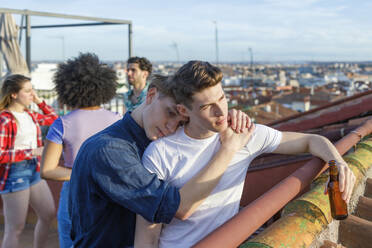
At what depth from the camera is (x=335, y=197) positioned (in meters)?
1.86

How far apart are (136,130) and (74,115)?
3.54ft

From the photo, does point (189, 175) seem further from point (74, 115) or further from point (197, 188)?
point (74, 115)

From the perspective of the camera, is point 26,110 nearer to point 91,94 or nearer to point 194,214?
point 91,94

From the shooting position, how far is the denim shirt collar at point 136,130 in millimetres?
1660

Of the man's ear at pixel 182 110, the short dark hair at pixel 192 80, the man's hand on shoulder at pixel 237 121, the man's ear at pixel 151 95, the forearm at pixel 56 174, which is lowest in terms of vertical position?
the forearm at pixel 56 174

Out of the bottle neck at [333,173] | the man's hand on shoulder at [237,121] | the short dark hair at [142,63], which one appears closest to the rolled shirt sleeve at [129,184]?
the man's hand on shoulder at [237,121]

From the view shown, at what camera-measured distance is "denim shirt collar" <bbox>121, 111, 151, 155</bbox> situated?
1.66 m

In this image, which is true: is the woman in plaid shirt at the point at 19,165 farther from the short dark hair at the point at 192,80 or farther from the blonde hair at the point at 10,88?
the short dark hair at the point at 192,80

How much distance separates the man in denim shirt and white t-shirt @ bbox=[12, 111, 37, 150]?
5.98 feet

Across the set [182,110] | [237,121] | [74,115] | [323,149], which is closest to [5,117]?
[74,115]

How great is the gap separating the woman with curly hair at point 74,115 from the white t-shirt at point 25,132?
0.86 meters

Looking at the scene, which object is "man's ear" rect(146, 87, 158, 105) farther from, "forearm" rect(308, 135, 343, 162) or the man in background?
the man in background

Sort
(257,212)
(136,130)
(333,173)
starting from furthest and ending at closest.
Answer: (333,173)
(136,130)
(257,212)

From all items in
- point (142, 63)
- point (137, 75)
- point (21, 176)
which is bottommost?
point (21, 176)
